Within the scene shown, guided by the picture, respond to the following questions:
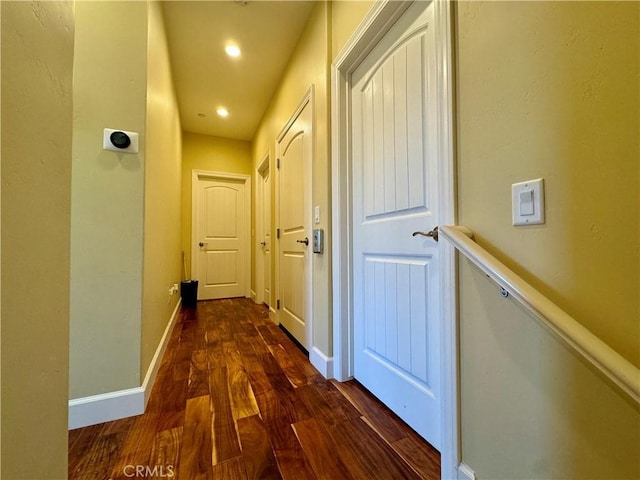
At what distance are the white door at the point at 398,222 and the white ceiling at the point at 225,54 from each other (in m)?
1.06

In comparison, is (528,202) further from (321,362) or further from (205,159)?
(205,159)

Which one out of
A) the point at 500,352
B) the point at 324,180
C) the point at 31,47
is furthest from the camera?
the point at 324,180

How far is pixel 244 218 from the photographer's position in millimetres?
4430

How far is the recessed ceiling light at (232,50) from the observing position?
2346 mm

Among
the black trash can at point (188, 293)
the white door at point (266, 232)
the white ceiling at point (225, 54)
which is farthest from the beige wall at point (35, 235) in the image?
the black trash can at point (188, 293)

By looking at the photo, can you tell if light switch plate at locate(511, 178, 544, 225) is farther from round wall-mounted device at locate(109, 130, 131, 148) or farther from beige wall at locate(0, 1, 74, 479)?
round wall-mounted device at locate(109, 130, 131, 148)

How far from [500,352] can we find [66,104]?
125 cm

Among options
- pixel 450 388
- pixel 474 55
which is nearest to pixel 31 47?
pixel 474 55

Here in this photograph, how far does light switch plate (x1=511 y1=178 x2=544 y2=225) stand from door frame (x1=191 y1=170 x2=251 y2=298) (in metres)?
4.12

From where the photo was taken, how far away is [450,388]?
0.85 meters

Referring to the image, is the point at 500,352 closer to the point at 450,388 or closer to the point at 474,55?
the point at 450,388

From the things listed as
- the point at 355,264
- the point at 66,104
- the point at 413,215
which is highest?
the point at 66,104
